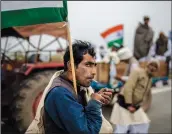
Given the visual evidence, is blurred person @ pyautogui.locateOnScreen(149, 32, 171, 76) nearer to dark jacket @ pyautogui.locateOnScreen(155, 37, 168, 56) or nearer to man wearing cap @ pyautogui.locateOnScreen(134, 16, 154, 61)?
dark jacket @ pyautogui.locateOnScreen(155, 37, 168, 56)

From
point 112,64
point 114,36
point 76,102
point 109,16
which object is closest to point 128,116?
point 76,102

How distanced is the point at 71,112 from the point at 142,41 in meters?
9.72

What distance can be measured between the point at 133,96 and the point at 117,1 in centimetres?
757

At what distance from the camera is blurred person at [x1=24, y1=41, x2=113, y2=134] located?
2.18m

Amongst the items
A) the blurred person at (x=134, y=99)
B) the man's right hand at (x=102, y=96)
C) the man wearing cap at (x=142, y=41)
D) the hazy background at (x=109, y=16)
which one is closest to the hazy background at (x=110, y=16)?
the hazy background at (x=109, y=16)

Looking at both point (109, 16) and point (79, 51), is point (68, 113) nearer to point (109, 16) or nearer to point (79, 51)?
point (79, 51)

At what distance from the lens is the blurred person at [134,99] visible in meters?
4.94

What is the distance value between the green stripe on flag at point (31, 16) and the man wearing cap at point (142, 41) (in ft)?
28.1

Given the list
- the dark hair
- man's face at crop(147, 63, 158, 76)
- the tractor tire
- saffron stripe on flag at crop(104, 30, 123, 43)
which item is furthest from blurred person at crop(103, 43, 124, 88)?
the dark hair

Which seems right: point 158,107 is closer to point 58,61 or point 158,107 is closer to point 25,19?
point 58,61

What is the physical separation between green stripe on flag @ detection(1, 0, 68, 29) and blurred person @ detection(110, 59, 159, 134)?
7.29ft

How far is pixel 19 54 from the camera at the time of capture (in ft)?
21.9

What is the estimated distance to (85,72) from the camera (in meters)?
2.38

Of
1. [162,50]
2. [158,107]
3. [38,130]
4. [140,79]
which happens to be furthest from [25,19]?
[162,50]
